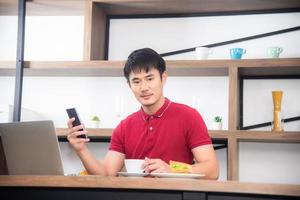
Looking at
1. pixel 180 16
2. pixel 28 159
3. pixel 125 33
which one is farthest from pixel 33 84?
pixel 28 159

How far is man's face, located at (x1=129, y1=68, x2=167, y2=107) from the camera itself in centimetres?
194

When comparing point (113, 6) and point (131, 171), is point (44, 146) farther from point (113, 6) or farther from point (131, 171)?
point (113, 6)

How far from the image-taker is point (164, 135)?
2004 millimetres

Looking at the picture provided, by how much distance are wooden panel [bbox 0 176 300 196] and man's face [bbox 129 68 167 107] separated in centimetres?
80

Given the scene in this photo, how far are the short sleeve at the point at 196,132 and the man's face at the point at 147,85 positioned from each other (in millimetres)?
183

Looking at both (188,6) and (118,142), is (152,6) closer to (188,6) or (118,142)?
(188,6)

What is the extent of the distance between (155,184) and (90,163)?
0.64 meters

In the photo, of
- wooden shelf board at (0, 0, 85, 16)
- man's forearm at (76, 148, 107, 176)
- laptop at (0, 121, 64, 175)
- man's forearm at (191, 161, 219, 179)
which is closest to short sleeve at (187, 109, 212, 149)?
man's forearm at (191, 161, 219, 179)

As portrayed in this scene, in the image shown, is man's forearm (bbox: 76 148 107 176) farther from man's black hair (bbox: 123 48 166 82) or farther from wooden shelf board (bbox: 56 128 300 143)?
wooden shelf board (bbox: 56 128 300 143)

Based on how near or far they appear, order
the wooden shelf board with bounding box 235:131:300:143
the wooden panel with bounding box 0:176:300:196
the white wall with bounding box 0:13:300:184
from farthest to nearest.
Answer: the white wall with bounding box 0:13:300:184 → the wooden shelf board with bounding box 235:131:300:143 → the wooden panel with bounding box 0:176:300:196

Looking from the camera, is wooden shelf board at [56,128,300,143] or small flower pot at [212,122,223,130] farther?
small flower pot at [212,122,223,130]

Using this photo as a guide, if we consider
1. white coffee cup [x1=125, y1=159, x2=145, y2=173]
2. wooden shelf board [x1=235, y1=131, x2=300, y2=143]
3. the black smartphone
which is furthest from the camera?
wooden shelf board [x1=235, y1=131, x2=300, y2=143]

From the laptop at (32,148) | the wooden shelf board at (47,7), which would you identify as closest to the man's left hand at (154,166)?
the laptop at (32,148)

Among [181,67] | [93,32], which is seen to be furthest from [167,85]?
[93,32]
